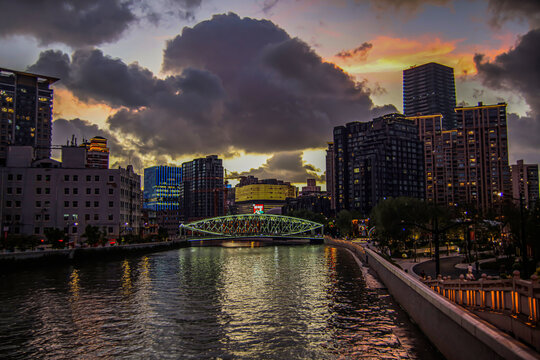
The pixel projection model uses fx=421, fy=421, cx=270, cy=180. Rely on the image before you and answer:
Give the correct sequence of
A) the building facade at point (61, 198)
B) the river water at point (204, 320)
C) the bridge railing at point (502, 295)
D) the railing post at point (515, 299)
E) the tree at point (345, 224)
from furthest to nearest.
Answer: the tree at point (345, 224), the building facade at point (61, 198), the river water at point (204, 320), the railing post at point (515, 299), the bridge railing at point (502, 295)

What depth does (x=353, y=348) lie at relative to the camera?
24.4 metres

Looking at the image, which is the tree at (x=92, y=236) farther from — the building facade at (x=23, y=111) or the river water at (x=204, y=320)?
the building facade at (x=23, y=111)

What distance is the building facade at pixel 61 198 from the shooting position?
97.1 m

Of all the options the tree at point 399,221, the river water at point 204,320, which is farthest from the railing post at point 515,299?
the tree at point 399,221

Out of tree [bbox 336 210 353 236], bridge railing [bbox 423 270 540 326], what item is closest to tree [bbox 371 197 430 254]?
bridge railing [bbox 423 270 540 326]

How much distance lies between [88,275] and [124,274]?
198 inches

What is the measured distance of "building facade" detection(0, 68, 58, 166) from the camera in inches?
7151

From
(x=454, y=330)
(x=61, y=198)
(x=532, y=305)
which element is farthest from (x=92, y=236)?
(x=532, y=305)

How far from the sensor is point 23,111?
190 meters

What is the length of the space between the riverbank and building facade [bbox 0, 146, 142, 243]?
27.6 ft

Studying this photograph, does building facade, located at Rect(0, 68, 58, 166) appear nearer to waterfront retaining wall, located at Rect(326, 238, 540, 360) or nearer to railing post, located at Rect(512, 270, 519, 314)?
waterfront retaining wall, located at Rect(326, 238, 540, 360)

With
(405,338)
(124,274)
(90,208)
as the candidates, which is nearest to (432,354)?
(405,338)

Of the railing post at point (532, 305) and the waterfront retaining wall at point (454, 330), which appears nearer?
the waterfront retaining wall at point (454, 330)

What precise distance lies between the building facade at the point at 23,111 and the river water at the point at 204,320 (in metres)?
153
